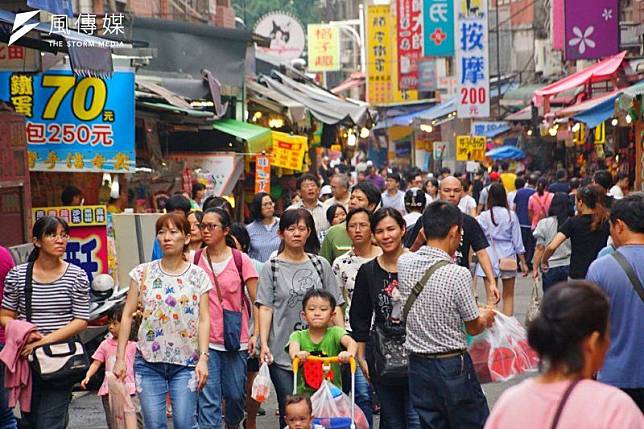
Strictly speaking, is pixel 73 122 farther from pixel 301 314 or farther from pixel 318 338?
pixel 318 338

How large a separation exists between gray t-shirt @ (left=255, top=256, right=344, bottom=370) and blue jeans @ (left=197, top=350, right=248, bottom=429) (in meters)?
0.44

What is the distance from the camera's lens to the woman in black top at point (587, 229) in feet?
35.1

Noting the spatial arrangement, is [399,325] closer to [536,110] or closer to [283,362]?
[283,362]

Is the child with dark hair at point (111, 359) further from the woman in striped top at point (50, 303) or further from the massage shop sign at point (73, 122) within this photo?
the massage shop sign at point (73, 122)

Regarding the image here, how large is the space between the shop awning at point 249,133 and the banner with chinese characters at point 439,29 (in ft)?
64.4

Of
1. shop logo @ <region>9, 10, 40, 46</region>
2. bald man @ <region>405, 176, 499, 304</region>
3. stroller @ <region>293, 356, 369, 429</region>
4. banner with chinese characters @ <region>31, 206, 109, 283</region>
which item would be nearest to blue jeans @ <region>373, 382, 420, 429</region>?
stroller @ <region>293, 356, 369, 429</region>

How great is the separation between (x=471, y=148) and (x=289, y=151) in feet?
31.0

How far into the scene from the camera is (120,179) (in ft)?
50.9

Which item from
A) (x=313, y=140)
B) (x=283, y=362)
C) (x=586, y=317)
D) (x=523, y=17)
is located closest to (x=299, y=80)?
(x=313, y=140)

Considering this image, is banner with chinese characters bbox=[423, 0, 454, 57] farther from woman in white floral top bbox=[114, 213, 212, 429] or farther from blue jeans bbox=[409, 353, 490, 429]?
blue jeans bbox=[409, 353, 490, 429]

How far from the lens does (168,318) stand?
771cm

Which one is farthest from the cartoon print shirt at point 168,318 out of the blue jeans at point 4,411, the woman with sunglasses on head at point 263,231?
the woman with sunglasses on head at point 263,231

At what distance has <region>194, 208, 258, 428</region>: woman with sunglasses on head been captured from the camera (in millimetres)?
8664

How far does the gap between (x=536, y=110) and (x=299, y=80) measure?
5.69 metres
